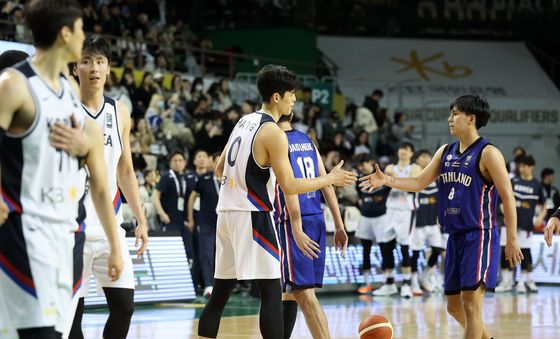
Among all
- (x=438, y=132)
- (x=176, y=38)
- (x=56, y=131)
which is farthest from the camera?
(x=438, y=132)

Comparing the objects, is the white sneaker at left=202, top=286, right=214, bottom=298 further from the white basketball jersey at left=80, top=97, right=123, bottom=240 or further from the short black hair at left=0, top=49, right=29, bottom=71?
the short black hair at left=0, top=49, right=29, bottom=71

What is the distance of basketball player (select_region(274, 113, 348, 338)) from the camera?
7.69m

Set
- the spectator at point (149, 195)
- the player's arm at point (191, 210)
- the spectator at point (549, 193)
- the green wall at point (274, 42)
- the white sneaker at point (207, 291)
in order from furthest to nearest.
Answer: the green wall at point (274, 42)
the spectator at point (549, 193)
the spectator at point (149, 195)
the player's arm at point (191, 210)
the white sneaker at point (207, 291)

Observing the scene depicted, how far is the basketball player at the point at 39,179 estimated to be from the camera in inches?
169

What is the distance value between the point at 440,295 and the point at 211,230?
166 inches

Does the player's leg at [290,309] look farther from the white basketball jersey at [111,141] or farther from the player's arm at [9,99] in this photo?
the player's arm at [9,99]

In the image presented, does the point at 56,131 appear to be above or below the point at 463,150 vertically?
above

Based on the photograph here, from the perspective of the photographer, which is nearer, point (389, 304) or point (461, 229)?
point (461, 229)

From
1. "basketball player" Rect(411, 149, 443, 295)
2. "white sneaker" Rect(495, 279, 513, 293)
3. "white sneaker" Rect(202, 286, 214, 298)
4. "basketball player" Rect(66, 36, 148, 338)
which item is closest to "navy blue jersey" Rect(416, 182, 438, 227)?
"basketball player" Rect(411, 149, 443, 295)

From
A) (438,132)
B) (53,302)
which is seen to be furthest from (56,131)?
(438,132)

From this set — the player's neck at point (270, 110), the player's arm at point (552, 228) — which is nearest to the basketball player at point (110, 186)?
the player's neck at point (270, 110)

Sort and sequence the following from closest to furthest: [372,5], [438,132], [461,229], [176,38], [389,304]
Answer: [461,229], [389,304], [176,38], [438,132], [372,5]

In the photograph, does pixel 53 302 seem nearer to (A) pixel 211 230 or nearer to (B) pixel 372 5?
(A) pixel 211 230

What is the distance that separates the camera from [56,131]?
4.36 meters
